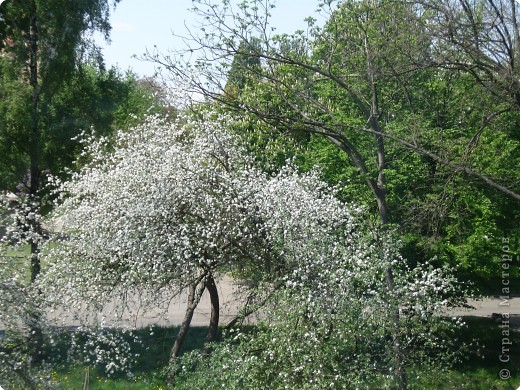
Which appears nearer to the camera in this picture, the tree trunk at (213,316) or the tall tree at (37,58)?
the tree trunk at (213,316)

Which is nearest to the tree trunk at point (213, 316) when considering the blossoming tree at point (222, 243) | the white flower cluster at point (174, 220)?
the blossoming tree at point (222, 243)

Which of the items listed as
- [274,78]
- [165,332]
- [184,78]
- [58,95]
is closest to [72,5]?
[58,95]

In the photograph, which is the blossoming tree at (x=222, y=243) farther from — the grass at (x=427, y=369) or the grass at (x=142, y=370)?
the grass at (x=142, y=370)

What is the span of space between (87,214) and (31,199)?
76.9 inches

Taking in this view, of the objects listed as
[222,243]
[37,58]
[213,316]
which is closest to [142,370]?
[213,316]

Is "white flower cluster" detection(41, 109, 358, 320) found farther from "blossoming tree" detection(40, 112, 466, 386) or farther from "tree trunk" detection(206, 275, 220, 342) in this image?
"tree trunk" detection(206, 275, 220, 342)

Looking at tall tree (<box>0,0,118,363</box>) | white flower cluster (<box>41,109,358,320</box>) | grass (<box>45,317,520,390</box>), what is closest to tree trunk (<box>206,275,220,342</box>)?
white flower cluster (<box>41,109,358,320</box>)

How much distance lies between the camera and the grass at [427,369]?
26.7 ft

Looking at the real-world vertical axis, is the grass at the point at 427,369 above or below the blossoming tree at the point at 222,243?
below

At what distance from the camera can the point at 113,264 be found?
30.1ft

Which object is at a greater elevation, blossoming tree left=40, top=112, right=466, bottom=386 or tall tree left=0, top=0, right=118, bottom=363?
tall tree left=0, top=0, right=118, bottom=363

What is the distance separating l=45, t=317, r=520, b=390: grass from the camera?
320 inches

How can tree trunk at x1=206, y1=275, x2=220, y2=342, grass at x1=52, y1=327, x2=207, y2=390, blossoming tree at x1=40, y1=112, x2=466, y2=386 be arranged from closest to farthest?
blossoming tree at x1=40, y1=112, x2=466, y2=386
grass at x1=52, y1=327, x2=207, y2=390
tree trunk at x1=206, y1=275, x2=220, y2=342

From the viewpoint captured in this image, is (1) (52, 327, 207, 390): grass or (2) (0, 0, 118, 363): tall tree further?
(2) (0, 0, 118, 363): tall tree
